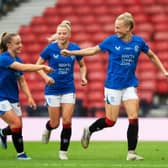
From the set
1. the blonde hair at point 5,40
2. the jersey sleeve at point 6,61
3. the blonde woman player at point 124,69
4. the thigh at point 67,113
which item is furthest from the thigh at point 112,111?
the blonde hair at point 5,40

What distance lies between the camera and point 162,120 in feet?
58.6

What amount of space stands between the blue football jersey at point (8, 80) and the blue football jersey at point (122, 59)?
4.33ft

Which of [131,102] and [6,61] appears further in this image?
[131,102]

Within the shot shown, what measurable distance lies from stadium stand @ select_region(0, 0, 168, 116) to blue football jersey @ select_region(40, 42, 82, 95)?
9183mm

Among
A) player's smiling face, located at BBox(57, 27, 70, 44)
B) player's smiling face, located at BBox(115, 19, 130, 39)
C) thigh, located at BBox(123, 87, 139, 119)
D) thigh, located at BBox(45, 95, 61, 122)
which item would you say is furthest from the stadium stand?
player's smiling face, located at BBox(115, 19, 130, 39)

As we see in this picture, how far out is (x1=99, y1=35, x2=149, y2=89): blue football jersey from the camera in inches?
436

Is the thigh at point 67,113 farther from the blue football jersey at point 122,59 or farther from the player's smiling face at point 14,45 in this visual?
the player's smiling face at point 14,45

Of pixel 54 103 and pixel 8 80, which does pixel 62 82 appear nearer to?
pixel 54 103

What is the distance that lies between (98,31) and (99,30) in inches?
2.2

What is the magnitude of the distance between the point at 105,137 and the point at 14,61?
6139 millimetres

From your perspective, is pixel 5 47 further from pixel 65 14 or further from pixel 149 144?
pixel 65 14

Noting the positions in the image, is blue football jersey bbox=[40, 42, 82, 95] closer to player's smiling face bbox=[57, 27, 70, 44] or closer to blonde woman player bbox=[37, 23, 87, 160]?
blonde woman player bbox=[37, 23, 87, 160]

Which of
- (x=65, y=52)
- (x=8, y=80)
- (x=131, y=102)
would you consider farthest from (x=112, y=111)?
(x=8, y=80)

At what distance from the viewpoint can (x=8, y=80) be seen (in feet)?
37.0
